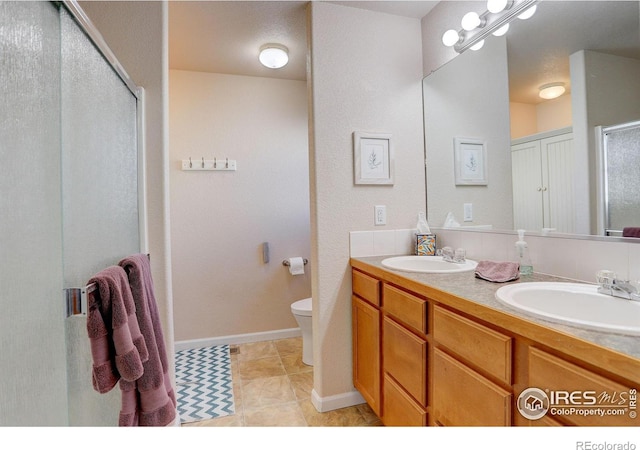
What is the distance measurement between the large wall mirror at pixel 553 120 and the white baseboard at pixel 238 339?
1.91 meters

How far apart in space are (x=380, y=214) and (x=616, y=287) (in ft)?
3.76

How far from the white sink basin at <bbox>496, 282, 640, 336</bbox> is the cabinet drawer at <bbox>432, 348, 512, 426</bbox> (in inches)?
10.4

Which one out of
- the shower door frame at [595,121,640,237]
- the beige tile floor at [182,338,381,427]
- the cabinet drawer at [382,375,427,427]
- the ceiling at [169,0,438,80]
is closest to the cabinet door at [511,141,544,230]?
the shower door frame at [595,121,640,237]

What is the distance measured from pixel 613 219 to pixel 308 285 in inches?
89.7

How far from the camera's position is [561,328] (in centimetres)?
69

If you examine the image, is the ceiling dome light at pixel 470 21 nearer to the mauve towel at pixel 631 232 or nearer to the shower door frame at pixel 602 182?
the shower door frame at pixel 602 182

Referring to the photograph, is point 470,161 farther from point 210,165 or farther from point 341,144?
point 210,165

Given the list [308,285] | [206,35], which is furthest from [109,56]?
[308,285]

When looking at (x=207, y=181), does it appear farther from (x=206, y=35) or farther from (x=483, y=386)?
(x=483, y=386)

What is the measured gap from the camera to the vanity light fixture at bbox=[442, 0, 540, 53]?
135 centimetres

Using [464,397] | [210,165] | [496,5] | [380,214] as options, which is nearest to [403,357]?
[464,397]

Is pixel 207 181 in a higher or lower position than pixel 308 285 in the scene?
higher

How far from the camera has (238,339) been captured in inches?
108
